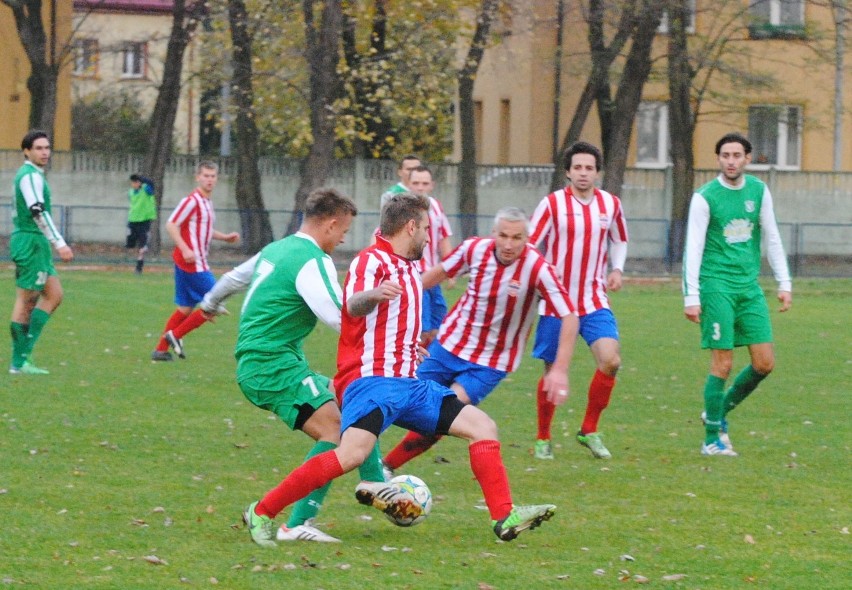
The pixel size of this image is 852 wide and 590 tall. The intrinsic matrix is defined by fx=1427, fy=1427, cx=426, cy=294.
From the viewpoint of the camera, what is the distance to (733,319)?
8812mm

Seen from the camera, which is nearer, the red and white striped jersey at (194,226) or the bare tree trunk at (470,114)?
the red and white striped jersey at (194,226)

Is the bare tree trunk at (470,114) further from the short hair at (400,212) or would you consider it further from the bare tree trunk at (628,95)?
the short hair at (400,212)

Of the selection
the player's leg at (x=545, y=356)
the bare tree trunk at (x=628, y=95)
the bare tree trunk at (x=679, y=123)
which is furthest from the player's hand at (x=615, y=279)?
the bare tree trunk at (x=628, y=95)

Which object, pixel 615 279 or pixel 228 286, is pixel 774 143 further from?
pixel 228 286

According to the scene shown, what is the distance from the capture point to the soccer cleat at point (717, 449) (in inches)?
352

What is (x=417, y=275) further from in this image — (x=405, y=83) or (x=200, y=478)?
(x=405, y=83)

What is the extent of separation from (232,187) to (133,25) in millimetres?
21562

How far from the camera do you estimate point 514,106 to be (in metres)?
38.7

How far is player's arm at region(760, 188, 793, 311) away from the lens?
8.91 m

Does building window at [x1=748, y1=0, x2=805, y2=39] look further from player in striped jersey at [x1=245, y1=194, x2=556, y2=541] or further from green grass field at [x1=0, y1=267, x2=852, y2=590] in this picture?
player in striped jersey at [x1=245, y1=194, x2=556, y2=541]

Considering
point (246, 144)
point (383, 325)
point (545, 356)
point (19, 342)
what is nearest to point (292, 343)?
point (383, 325)

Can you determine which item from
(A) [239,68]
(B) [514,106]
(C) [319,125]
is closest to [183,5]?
(A) [239,68]

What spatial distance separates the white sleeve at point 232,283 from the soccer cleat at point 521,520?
1.68 meters

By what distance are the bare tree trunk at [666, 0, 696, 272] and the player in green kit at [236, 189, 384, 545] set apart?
20.3 meters
